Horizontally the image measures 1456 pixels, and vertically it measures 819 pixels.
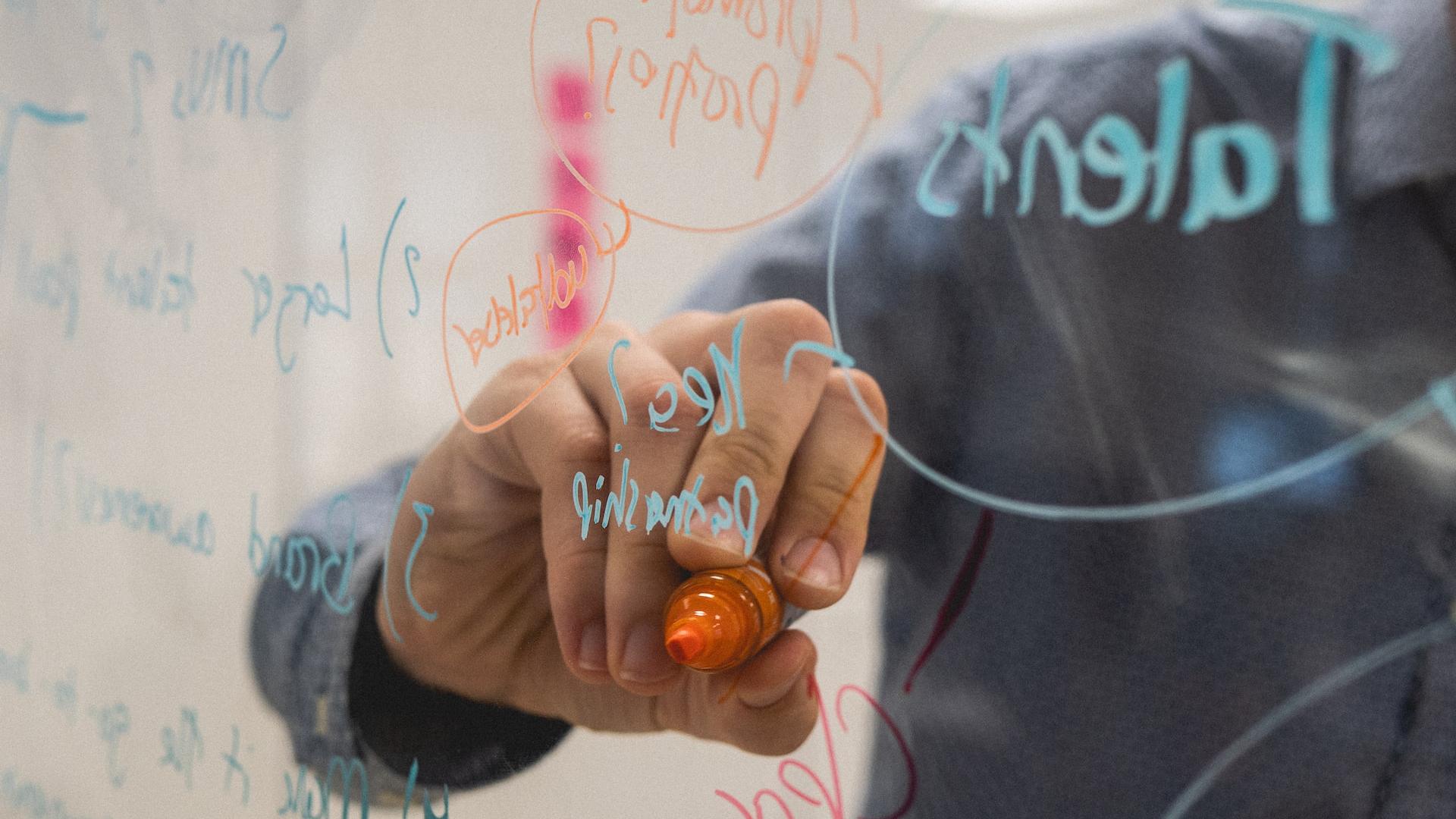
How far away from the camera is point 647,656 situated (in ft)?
0.92

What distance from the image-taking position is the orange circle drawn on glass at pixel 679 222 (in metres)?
0.25

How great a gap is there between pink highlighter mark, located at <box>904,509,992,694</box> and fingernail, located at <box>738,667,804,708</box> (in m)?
0.03

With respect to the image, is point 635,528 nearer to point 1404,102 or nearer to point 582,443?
point 582,443

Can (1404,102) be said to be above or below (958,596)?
above

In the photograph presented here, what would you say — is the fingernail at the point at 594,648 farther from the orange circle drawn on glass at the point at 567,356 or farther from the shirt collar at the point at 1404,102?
the shirt collar at the point at 1404,102

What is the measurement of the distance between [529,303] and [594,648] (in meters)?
0.11

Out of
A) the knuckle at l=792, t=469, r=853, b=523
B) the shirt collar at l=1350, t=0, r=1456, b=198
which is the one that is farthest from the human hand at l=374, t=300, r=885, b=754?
the shirt collar at l=1350, t=0, r=1456, b=198

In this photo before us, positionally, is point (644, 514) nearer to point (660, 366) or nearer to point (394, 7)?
point (660, 366)

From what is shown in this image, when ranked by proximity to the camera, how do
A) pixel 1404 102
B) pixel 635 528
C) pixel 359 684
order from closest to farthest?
1. pixel 1404 102
2. pixel 635 528
3. pixel 359 684

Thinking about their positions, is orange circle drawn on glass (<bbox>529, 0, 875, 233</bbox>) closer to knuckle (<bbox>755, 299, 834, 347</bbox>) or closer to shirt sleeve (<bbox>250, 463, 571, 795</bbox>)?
knuckle (<bbox>755, 299, 834, 347</bbox>)

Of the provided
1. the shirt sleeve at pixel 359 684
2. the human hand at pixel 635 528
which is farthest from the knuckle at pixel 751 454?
the shirt sleeve at pixel 359 684

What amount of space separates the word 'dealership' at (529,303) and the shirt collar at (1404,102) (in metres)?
0.20

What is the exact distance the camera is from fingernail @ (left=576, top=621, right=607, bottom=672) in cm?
29

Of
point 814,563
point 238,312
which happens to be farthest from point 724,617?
point 238,312
